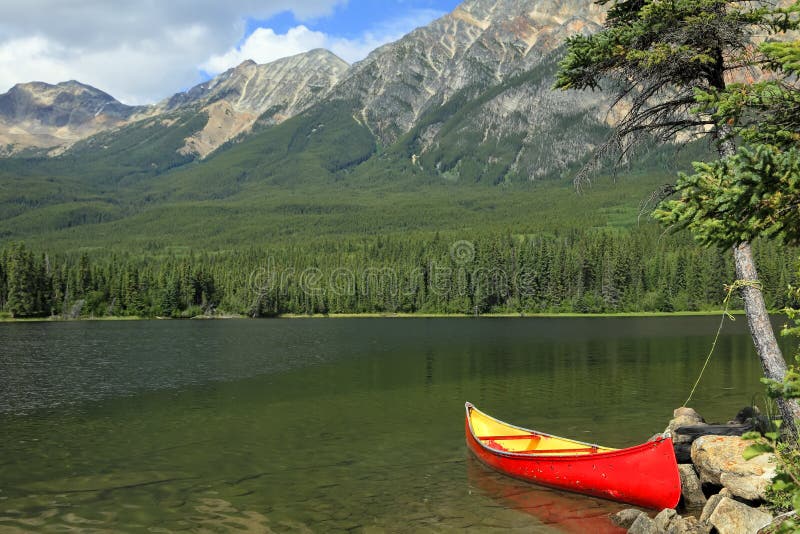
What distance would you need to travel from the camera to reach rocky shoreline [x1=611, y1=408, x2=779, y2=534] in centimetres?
1709

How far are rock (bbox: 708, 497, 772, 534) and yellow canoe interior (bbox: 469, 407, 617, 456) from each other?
7.96 m

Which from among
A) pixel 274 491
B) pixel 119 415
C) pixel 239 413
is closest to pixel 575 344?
pixel 239 413

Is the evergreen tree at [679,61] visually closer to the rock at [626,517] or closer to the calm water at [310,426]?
the rock at [626,517]

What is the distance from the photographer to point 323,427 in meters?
38.2

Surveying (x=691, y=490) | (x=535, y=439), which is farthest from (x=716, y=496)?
(x=535, y=439)

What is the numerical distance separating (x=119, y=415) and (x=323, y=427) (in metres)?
16.4

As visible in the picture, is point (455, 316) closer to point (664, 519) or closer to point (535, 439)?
point (535, 439)

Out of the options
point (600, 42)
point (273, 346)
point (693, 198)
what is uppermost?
point (600, 42)

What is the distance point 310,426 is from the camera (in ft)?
127

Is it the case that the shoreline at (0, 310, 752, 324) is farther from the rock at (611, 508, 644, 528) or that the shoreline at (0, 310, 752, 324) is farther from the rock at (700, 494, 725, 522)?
the rock at (700, 494, 725, 522)

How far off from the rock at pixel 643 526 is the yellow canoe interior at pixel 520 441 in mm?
5570

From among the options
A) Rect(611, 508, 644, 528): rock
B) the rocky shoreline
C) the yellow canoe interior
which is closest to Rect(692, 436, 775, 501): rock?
the rocky shoreline

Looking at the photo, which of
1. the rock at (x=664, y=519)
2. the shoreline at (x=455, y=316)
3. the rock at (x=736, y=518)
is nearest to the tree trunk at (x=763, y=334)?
the rock at (x=736, y=518)

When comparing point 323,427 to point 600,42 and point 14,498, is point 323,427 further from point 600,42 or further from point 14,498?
point 600,42
